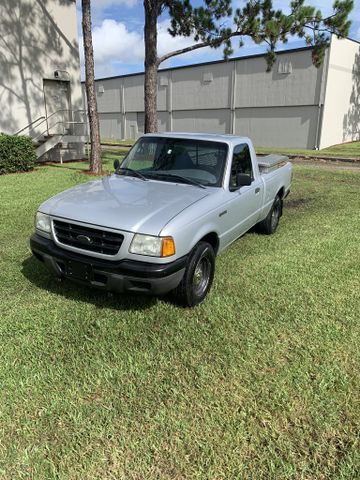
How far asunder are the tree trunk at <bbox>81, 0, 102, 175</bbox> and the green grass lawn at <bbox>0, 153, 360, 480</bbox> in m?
7.91

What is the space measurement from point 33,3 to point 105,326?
14771mm

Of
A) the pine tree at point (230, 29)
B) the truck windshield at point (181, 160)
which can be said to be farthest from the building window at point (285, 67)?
the truck windshield at point (181, 160)

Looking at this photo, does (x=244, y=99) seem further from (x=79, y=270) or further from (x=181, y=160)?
(x=79, y=270)

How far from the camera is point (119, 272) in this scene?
10.8 feet

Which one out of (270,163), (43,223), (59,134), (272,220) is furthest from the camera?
(59,134)

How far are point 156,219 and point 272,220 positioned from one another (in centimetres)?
355

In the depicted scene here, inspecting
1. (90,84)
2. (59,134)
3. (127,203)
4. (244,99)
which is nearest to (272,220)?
(127,203)

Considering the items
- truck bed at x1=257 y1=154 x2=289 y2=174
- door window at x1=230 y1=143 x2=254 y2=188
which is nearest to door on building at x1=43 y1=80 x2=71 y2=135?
truck bed at x1=257 y1=154 x2=289 y2=174

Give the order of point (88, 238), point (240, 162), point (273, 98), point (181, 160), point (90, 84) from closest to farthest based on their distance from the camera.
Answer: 1. point (88, 238)
2. point (181, 160)
3. point (240, 162)
4. point (90, 84)
5. point (273, 98)

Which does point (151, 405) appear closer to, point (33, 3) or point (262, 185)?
point (262, 185)

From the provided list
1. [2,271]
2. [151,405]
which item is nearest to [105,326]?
[151,405]

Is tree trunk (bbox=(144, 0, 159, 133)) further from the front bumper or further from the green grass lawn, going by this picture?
the front bumper

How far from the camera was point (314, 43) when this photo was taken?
1295 centimetres

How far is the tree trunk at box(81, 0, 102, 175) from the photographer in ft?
36.9
